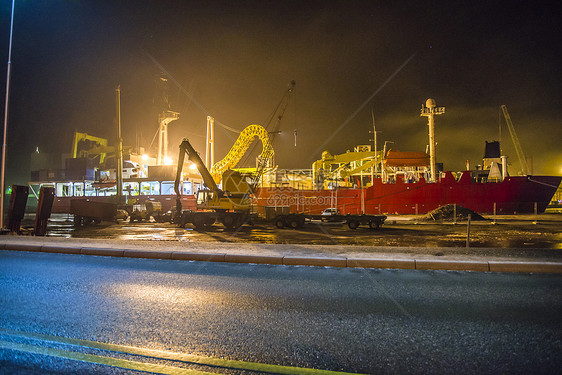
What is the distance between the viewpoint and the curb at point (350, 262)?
22.1 ft

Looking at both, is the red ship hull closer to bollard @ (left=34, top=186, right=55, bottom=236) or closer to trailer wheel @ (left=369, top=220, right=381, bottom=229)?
trailer wheel @ (left=369, top=220, right=381, bottom=229)

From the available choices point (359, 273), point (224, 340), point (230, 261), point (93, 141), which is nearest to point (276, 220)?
point (230, 261)

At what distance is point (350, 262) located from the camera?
7.29 meters

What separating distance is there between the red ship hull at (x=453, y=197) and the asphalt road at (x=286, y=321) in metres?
27.1

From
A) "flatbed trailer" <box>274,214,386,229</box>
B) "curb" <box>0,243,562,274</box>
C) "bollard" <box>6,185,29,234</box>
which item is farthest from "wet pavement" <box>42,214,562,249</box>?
"curb" <box>0,243,562,274</box>

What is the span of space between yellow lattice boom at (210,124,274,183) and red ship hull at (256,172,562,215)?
518 inches

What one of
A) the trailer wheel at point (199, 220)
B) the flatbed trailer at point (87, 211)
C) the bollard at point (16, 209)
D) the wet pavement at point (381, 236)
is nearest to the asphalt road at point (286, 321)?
the wet pavement at point (381, 236)

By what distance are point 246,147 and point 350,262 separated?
48.2m

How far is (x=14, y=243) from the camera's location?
10.1m

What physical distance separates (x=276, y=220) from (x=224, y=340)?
52.7 ft

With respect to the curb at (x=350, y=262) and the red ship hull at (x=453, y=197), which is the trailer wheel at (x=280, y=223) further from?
the red ship hull at (x=453, y=197)

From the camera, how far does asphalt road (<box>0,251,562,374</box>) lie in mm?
2791

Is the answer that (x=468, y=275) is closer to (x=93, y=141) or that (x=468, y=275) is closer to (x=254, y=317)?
(x=254, y=317)

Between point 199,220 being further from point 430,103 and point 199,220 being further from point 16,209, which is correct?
point 430,103
